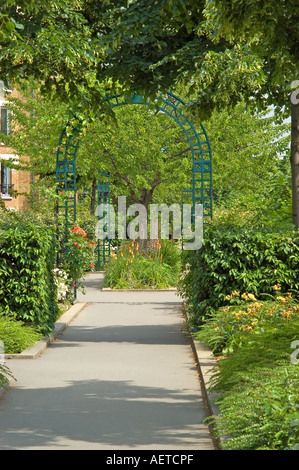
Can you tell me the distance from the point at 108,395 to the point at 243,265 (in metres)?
4.16

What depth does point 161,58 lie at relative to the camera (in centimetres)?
1230

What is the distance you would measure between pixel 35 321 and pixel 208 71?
461 centimetres

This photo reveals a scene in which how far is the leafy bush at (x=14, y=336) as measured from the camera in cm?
1146

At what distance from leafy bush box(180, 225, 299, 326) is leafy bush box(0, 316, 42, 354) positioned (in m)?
2.67

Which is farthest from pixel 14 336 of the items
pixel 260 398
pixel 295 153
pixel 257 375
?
pixel 260 398

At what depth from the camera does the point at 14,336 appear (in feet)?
38.0

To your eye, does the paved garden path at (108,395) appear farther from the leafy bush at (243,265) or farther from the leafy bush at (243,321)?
the leafy bush at (243,265)

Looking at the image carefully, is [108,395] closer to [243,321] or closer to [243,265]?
[243,321]

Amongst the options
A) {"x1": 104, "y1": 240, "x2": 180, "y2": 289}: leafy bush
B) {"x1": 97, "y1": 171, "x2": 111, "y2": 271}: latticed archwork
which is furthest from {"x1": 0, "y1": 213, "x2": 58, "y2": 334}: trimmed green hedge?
{"x1": 97, "y1": 171, "x2": 111, "y2": 271}: latticed archwork

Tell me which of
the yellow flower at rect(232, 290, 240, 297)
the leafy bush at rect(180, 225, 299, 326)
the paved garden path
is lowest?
the paved garden path

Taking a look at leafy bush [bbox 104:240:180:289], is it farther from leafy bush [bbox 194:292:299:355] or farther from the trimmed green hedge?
leafy bush [bbox 194:292:299:355]

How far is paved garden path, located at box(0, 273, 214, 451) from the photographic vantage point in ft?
22.7

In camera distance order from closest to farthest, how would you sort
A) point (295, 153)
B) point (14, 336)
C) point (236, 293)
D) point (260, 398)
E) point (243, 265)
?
1. point (260, 398)
2. point (14, 336)
3. point (236, 293)
4. point (243, 265)
5. point (295, 153)

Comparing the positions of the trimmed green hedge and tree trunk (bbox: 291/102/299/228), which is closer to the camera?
the trimmed green hedge
